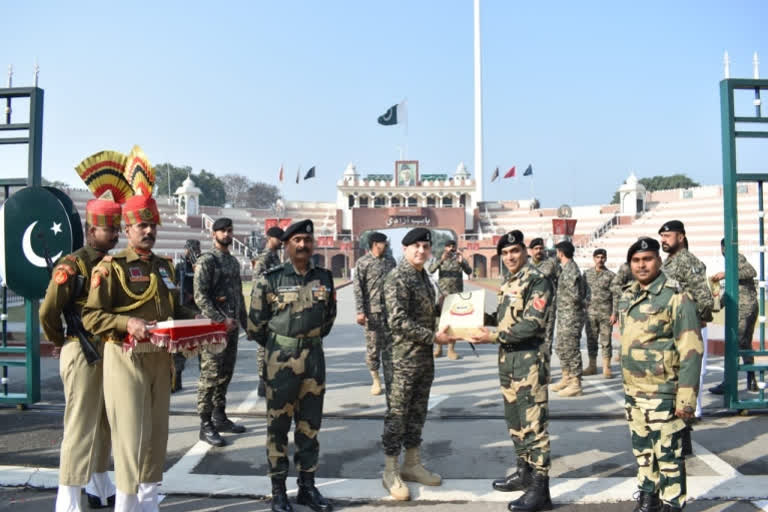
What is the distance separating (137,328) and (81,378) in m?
0.81

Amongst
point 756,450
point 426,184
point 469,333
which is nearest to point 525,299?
point 469,333

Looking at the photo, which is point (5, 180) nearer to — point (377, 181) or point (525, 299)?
point (525, 299)

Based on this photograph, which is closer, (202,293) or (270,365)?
(270,365)

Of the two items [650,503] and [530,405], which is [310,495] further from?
[650,503]

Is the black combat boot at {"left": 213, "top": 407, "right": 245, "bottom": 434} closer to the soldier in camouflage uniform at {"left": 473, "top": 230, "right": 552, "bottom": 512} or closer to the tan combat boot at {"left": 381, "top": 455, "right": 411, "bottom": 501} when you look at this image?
the tan combat boot at {"left": 381, "top": 455, "right": 411, "bottom": 501}

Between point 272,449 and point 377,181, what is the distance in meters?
57.3

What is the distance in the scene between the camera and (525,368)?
12.5 ft

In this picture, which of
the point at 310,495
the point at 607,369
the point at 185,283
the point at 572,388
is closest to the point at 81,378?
the point at 310,495

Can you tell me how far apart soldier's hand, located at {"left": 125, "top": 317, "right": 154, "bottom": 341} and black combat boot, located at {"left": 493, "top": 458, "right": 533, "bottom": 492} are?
256 cm

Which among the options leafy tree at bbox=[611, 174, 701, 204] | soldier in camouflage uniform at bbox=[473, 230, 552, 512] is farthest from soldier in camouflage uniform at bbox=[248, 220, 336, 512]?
leafy tree at bbox=[611, 174, 701, 204]

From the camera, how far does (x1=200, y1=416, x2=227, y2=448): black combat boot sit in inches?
197

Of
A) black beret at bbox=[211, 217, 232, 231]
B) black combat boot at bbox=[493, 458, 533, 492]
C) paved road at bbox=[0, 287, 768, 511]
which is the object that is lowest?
paved road at bbox=[0, 287, 768, 511]

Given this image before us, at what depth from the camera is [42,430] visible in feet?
17.6

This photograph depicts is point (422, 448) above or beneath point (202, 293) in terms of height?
beneath
